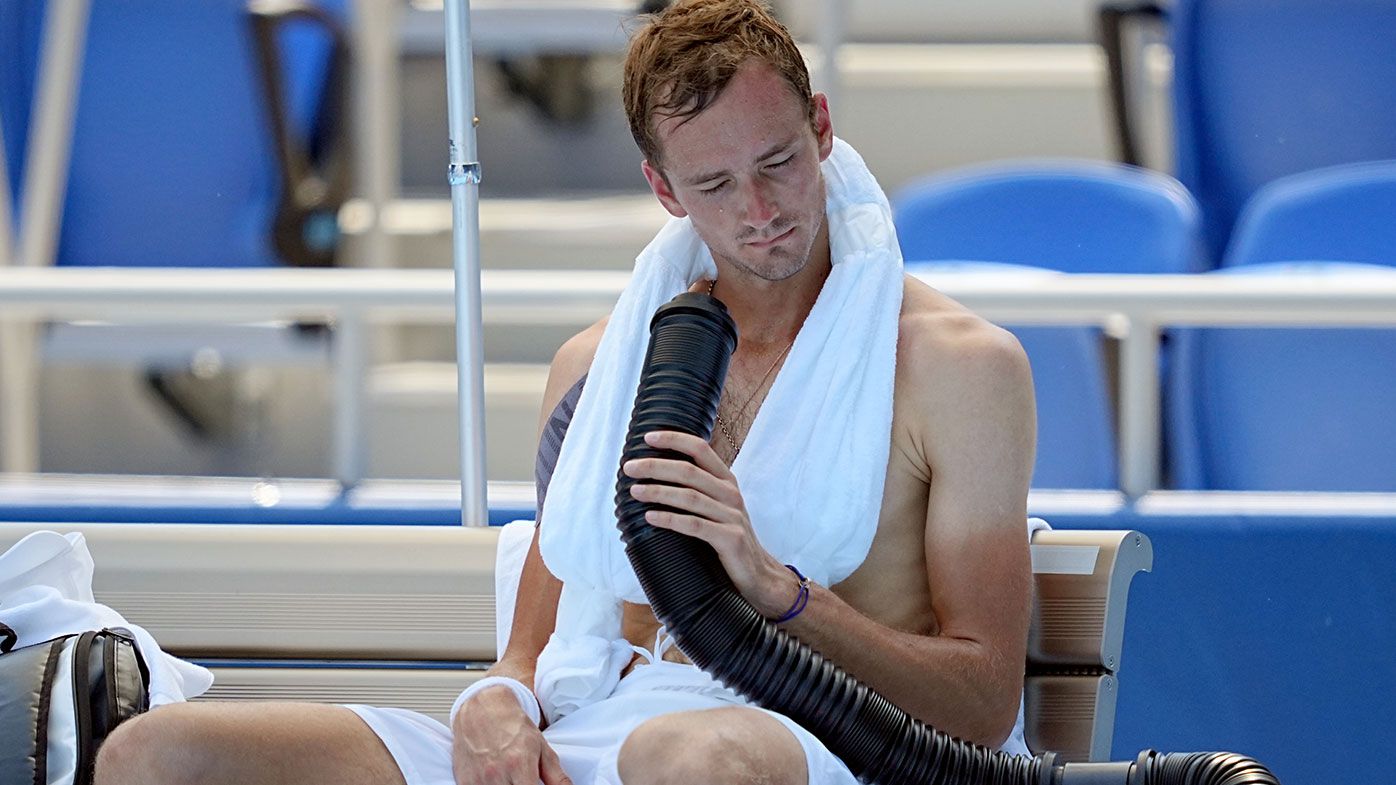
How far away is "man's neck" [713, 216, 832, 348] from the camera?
181 centimetres

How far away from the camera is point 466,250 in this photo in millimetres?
2021

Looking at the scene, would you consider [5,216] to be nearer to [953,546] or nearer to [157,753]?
[157,753]

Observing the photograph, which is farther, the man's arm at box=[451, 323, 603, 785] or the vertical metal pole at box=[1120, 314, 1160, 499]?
the vertical metal pole at box=[1120, 314, 1160, 499]

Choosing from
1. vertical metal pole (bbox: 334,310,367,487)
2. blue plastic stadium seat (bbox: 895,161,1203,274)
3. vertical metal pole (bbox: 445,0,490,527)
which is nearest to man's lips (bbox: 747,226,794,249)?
vertical metal pole (bbox: 445,0,490,527)

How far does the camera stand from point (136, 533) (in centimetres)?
Answer: 212

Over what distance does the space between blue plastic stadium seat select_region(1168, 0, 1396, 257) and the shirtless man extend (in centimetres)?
197

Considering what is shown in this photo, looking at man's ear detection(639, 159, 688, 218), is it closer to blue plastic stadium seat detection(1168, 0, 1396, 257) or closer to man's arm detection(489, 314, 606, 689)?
man's arm detection(489, 314, 606, 689)

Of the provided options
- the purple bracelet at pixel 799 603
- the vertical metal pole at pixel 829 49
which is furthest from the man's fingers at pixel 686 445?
the vertical metal pole at pixel 829 49

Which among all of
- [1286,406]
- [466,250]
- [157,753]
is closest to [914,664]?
[157,753]

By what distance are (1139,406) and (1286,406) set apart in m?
0.47

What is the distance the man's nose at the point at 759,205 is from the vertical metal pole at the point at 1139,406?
0.76m

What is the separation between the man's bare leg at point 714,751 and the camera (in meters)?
1.38

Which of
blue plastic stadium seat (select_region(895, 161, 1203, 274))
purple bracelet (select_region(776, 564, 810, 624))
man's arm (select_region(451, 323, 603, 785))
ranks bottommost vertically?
man's arm (select_region(451, 323, 603, 785))

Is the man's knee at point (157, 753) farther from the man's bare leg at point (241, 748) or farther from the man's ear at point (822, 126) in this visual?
the man's ear at point (822, 126)
